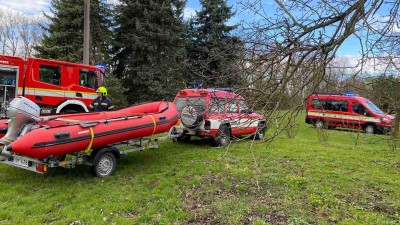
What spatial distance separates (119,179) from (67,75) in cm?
697

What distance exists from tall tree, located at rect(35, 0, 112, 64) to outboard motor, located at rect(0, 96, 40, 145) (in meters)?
13.9

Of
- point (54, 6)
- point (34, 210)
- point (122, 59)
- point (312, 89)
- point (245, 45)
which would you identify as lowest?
point (34, 210)

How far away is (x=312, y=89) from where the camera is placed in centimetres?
337

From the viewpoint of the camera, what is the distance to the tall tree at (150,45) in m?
19.5

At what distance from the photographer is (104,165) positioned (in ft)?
21.4

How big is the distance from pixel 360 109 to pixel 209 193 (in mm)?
16472

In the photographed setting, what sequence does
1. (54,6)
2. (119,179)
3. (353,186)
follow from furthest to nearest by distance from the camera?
(54,6) → (119,179) → (353,186)

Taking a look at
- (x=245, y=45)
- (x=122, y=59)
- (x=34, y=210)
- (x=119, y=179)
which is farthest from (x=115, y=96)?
(x=245, y=45)

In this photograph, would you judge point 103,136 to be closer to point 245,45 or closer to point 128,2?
point 245,45

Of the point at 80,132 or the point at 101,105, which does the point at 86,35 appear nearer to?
the point at 101,105

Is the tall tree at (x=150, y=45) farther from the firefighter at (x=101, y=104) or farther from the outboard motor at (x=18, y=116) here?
the outboard motor at (x=18, y=116)

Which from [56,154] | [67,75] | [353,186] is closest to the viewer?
[56,154]

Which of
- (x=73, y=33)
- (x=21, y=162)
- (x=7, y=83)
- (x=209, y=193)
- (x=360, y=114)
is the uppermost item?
(x=73, y=33)

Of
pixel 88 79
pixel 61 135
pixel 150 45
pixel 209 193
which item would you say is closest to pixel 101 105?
pixel 61 135
